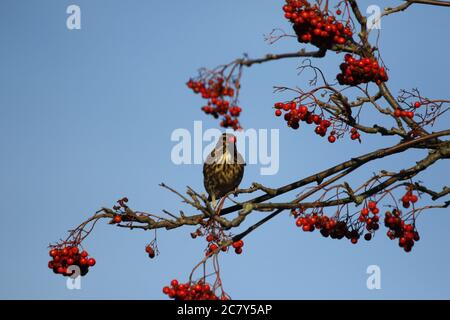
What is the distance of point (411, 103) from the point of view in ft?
20.6

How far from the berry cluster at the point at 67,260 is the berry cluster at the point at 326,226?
Answer: 1953 mm

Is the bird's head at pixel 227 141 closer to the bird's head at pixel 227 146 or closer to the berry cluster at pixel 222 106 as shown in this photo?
the bird's head at pixel 227 146

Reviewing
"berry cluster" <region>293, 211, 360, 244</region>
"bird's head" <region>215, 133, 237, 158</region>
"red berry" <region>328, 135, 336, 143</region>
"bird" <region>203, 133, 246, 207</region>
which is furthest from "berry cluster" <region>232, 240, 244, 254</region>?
"bird's head" <region>215, 133, 237, 158</region>

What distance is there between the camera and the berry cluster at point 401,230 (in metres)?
5.77

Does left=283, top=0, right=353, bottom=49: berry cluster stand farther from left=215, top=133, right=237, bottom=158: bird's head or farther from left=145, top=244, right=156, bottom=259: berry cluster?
left=215, top=133, right=237, bottom=158: bird's head

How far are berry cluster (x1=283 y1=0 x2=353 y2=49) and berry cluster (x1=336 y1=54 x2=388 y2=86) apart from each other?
22 centimetres

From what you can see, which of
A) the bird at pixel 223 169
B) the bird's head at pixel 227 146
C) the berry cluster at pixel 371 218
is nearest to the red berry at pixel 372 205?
the berry cluster at pixel 371 218

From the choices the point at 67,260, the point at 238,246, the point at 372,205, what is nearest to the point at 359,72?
the point at 372,205

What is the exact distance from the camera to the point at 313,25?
5324 mm

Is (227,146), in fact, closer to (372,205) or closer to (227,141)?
(227,141)

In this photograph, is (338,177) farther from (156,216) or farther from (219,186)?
(219,186)
